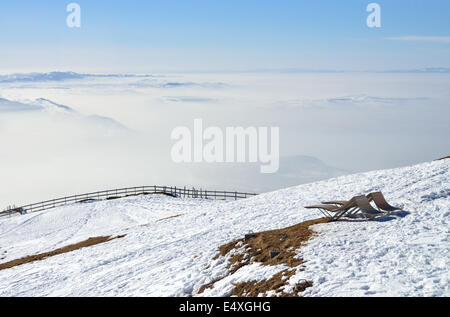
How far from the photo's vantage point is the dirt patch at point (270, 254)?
41.3 ft

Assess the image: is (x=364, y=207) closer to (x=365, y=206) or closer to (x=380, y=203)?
(x=365, y=206)

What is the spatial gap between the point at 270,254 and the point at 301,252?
1.02 meters

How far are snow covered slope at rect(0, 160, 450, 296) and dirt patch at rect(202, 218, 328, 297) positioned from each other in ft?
1.06

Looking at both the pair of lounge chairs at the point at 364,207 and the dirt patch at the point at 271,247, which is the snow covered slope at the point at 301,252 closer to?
the dirt patch at the point at 271,247

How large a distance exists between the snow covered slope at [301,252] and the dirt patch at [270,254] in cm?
32

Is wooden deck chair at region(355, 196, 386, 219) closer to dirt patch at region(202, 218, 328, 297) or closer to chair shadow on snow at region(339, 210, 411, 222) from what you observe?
chair shadow on snow at region(339, 210, 411, 222)

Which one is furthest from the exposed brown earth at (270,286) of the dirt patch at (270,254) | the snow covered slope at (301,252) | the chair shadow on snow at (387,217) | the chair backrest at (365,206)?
the chair backrest at (365,206)

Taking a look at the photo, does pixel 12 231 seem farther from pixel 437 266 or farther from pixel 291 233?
pixel 437 266

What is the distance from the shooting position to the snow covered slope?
1194 centimetres

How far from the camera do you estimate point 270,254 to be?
14.8m

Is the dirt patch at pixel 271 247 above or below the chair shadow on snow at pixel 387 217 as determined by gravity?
below

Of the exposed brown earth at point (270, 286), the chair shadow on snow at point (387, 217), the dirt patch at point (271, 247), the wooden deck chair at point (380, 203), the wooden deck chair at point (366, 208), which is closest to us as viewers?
the exposed brown earth at point (270, 286)

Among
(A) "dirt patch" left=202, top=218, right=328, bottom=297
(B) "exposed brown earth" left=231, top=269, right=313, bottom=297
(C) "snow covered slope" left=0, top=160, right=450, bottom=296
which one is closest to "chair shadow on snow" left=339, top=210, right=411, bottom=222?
(C) "snow covered slope" left=0, top=160, right=450, bottom=296
